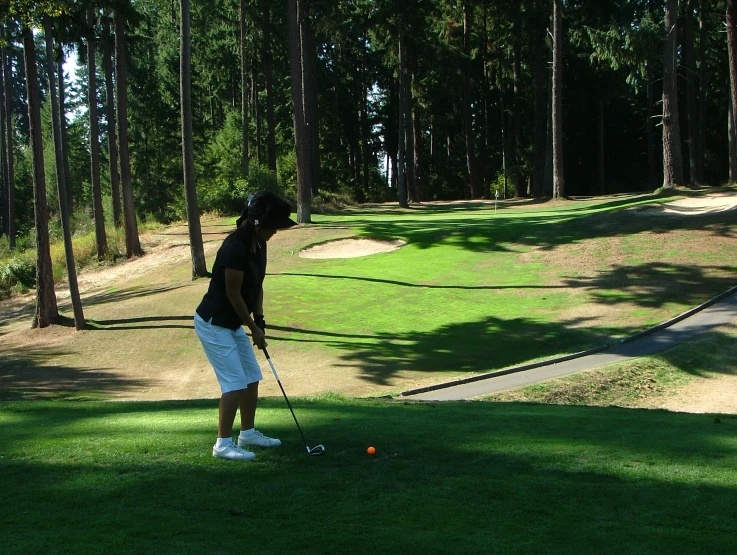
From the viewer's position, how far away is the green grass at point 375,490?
461 cm

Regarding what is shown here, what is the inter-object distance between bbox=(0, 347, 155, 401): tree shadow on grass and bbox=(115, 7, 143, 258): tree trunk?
14.7m

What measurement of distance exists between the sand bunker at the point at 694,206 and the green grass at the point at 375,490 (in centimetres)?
2287

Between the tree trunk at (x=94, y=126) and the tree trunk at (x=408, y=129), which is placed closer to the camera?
the tree trunk at (x=94, y=126)

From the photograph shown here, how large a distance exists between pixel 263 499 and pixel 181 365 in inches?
578

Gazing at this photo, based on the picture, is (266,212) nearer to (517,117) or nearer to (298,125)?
(298,125)

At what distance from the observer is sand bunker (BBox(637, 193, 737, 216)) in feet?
95.8

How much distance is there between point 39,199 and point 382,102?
56.6 m

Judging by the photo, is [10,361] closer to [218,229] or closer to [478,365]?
[478,365]

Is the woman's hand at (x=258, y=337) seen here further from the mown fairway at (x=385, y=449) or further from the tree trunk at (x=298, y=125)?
the tree trunk at (x=298, y=125)

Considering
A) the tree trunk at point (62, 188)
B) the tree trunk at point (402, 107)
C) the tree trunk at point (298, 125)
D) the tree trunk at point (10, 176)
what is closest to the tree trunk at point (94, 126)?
the tree trunk at point (62, 188)

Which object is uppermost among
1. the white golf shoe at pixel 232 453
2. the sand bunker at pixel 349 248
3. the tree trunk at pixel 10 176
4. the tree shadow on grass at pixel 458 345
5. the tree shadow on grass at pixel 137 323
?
the tree trunk at pixel 10 176

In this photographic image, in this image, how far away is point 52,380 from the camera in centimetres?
1825

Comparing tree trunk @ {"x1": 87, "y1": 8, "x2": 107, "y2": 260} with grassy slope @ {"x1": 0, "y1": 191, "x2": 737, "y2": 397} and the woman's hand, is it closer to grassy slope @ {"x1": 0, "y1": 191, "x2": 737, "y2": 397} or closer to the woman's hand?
grassy slope @ {"x1": 0, "y1": 191, "x2": 737, "y2": 397}

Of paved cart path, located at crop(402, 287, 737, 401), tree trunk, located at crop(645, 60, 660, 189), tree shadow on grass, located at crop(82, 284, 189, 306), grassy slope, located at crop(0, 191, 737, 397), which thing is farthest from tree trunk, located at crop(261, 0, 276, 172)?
paved cart path, located at crop(402, 287, 737, 401)
